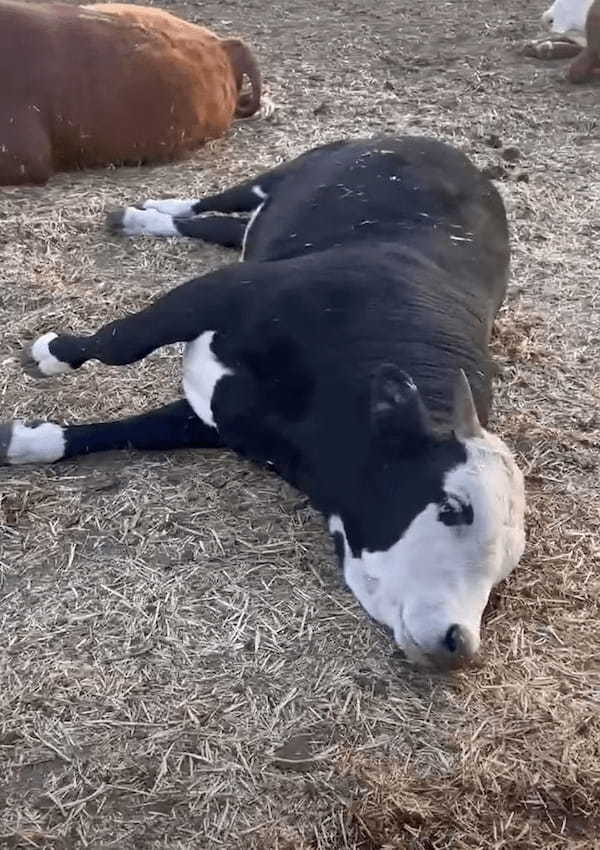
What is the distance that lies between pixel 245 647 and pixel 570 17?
654cm

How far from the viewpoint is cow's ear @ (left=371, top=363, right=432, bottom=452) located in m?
3.05

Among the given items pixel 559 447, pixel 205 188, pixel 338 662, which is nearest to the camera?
pixel 338 662

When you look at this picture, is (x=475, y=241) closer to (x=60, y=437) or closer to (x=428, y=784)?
(x=60, y=437)

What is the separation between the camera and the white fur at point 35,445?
375cm

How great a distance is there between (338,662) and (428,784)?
45 centimetres

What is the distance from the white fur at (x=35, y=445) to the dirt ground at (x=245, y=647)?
0.05m

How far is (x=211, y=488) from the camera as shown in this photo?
373 cm

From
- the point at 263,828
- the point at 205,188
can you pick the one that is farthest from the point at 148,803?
the point at 205,188

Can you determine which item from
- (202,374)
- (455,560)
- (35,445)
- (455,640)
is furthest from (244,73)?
(455,640)

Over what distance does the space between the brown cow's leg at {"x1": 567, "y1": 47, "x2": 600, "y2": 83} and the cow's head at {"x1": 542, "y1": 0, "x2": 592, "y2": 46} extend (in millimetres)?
621

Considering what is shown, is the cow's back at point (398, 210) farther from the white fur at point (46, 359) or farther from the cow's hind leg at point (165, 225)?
the white fur at point (46, 359)

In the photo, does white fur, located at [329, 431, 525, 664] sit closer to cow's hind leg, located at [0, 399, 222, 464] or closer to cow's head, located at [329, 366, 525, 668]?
cow's head, located at [329, 366, 525, 668]

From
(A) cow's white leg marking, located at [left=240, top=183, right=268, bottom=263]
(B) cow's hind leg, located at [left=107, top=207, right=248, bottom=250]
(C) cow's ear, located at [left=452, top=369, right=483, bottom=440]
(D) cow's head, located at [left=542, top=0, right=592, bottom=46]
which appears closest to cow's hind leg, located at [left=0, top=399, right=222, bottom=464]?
(C) cow's ear, located at [left=452, top=369, right=483, bottom=440]

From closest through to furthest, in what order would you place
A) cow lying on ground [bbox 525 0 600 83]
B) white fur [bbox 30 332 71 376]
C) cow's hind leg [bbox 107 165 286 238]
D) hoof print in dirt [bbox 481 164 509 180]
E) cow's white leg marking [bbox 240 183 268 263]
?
white fur [bbox 30 332 71 376] < cow's white leg marking [bbox 240 183 268 263] < cow's hind leg [bbox 107 165 286 238] < hoof print in dirt [bbox 481 164 509 180] < cow lying on ground [bbox 525 0 600 83]
